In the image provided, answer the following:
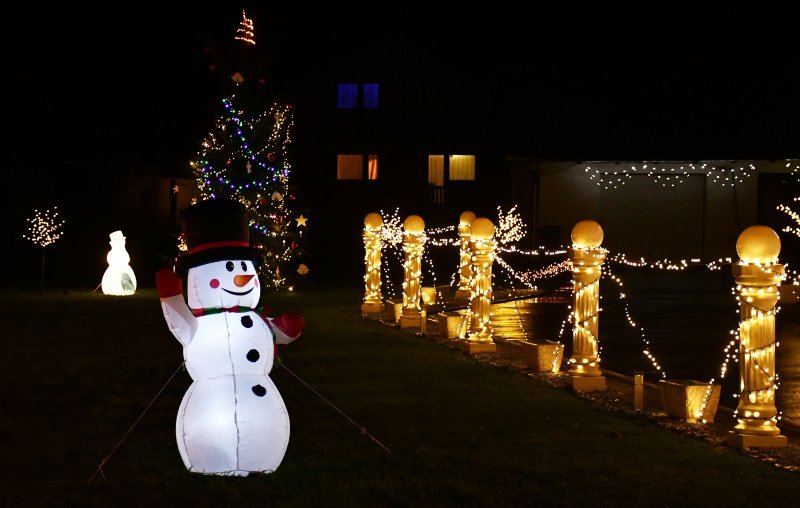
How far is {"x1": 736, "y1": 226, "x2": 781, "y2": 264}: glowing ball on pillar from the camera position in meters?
9.15

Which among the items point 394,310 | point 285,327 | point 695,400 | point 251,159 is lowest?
point 695,400

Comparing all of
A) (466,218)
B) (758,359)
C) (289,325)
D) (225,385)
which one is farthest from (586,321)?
(466,218)

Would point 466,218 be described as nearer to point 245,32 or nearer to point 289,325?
point 245,32

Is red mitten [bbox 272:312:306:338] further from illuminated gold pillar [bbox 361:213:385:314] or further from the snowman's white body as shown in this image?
illuminated gold pillar [bbox 361:213:385:314]

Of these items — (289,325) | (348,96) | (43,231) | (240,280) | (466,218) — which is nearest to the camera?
(240,280)

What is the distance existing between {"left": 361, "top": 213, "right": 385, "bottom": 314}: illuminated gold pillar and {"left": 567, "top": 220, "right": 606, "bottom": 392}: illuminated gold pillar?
30.8 ft

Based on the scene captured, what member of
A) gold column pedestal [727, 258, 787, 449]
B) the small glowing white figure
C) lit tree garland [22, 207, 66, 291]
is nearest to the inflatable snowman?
gold column pedestal [727, 258, 787, 449]

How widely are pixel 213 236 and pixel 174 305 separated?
0.55m

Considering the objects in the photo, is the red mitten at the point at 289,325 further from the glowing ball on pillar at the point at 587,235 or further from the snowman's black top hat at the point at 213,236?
the glowing ball on pillar at the point at 587,235

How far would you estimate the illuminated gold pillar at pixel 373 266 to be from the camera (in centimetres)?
2155

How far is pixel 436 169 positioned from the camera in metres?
44.4

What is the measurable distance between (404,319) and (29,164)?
27.2 meters

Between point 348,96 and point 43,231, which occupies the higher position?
point 348,96

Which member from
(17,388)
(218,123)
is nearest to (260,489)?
(17,388)
